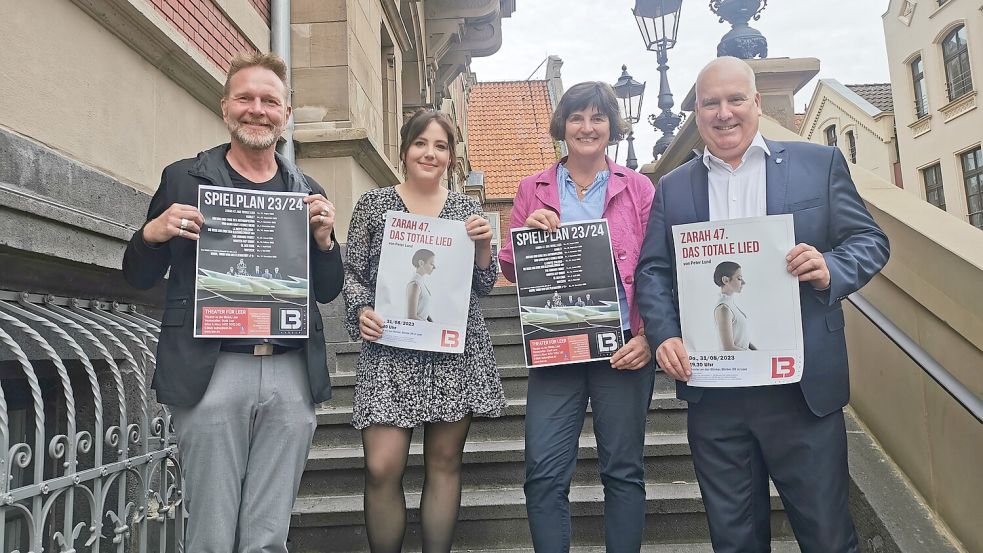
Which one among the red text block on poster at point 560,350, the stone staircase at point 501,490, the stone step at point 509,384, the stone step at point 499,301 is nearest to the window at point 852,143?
the stone step at point 499,301

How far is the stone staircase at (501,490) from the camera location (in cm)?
338

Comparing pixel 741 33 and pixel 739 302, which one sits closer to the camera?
pixel 739 302

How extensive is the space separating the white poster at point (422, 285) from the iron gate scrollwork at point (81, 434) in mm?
1030

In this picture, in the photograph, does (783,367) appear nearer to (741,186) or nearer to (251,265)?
(741,186)

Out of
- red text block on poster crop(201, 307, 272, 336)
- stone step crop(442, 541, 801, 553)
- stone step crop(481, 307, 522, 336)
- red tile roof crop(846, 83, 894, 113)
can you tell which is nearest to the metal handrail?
stone step crop(442, 541, 801, 553)

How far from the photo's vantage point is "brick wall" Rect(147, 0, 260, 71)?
3.83 meters

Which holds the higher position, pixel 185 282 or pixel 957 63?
pixel 957 63

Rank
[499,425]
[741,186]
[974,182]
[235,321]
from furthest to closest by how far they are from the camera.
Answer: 1. [974,182]
2. [499,425]
3. [741,186]
4. [235,321]

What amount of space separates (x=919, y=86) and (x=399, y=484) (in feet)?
101

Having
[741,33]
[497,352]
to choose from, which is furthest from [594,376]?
[741,33]

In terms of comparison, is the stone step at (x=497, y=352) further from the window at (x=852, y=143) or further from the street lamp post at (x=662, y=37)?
the window at (x=852, y=143)

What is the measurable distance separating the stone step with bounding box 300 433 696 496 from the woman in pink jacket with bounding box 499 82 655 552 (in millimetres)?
1234

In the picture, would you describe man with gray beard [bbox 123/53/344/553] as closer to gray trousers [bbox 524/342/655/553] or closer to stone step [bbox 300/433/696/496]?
gray trousers [bbox 524/342/655/553]

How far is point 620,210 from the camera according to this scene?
262cm
